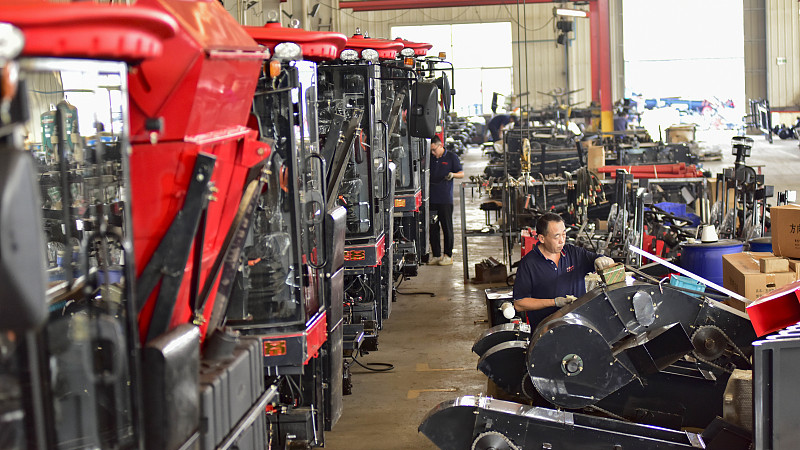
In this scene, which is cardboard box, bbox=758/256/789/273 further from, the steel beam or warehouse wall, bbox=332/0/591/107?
warehouse wall, bbox=332/0/591/107

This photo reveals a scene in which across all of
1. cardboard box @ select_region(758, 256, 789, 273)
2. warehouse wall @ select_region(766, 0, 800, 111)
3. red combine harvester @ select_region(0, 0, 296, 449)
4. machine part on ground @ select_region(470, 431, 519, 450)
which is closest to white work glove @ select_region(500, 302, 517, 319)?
machine part on ground @ select_region(470, 431, 519, 450)

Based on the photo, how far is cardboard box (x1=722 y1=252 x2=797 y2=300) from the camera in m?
6.42

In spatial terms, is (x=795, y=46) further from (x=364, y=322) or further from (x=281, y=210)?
(x=281, y=210)

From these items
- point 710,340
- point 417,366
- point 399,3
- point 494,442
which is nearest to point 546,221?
point 710,340

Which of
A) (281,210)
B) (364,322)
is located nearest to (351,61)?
(364,322)

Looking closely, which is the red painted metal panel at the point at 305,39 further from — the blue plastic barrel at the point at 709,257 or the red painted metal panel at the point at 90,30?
the blue plastic barrel at the point at 709,257

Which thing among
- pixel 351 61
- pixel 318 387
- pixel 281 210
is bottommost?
pixel 318 387

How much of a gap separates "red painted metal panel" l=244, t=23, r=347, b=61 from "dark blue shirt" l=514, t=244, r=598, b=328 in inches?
83.7

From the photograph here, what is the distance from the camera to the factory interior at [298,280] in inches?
105

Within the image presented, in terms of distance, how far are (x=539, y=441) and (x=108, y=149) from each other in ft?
10.9

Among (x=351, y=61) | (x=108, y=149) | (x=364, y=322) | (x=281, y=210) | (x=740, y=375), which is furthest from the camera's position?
(x=364, y=322)

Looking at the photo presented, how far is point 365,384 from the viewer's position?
816cm

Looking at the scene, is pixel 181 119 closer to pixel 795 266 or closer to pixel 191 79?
pixel 191 79

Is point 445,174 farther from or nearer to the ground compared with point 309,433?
farther from the ground
